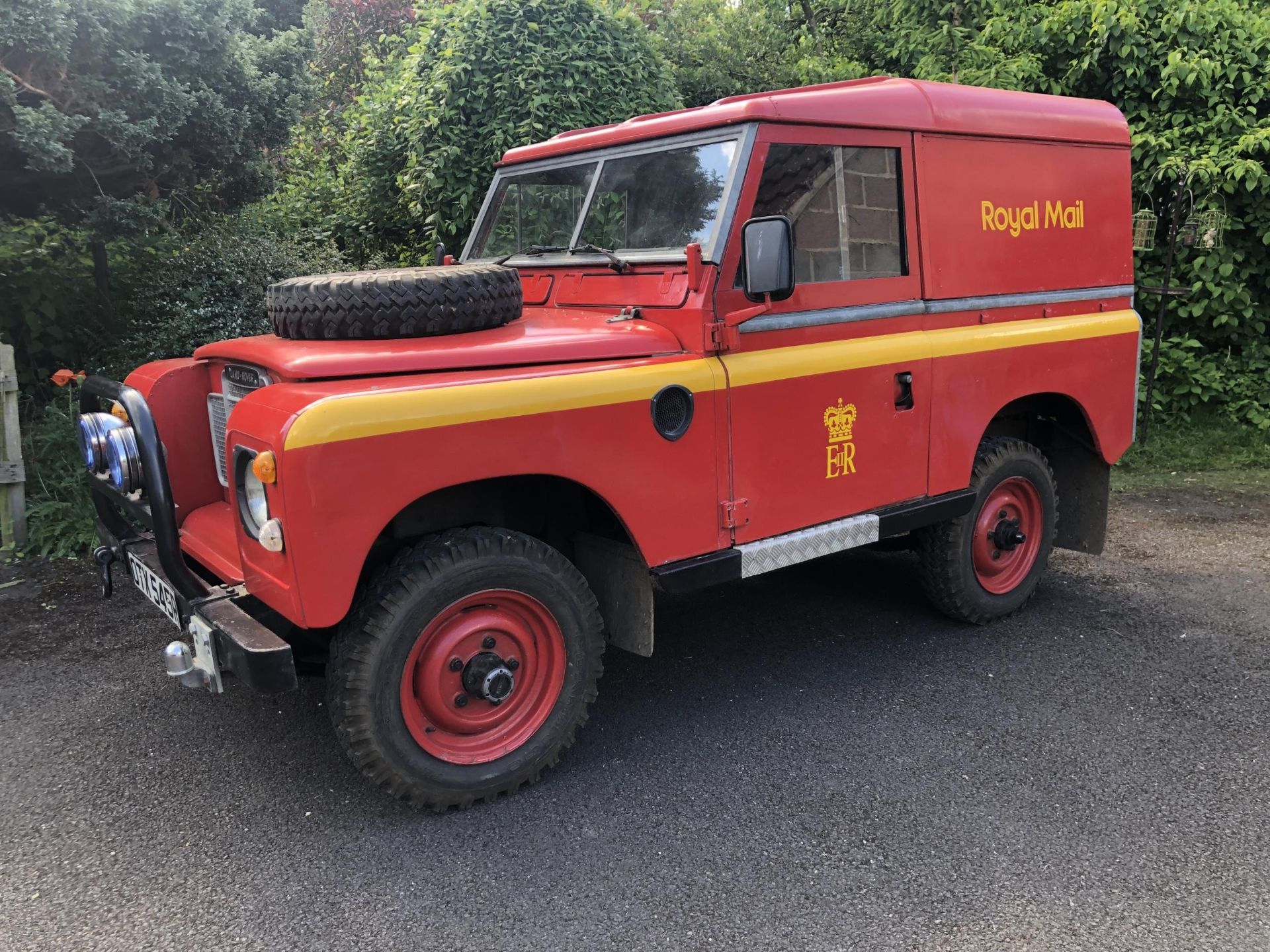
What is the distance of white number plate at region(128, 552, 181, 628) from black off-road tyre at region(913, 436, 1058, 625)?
3275 millimetres

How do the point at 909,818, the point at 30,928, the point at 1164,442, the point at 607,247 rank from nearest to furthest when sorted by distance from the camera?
the point at 30,928
the point at 909,818
the point at 607,247
the point at 1164,442

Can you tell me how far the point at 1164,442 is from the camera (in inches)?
328

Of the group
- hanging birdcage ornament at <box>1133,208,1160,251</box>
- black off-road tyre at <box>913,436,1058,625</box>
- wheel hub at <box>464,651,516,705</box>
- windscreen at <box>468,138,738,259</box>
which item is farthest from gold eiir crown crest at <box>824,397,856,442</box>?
hanging birdcage ornament at <box>1133,208,1160,251</box>

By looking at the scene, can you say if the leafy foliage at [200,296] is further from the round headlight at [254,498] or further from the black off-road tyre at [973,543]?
the black off-road tyre at [973,543]

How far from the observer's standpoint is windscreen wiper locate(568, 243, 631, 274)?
3.89 m

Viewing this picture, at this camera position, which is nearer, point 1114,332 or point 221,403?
point 221,403

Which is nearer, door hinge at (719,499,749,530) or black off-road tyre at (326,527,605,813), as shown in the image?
black off-road tyre at (326,527,605,813)

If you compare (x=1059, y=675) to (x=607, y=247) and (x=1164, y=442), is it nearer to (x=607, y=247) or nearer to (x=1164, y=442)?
(x=607, y=247)

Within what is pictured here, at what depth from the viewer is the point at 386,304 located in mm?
3342

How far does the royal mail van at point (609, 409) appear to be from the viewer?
119 inches

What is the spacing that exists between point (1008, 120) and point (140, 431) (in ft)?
12.5

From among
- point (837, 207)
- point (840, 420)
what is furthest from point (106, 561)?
point (837, 207)

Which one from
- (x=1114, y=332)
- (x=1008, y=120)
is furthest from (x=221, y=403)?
(x=1114, y=332)

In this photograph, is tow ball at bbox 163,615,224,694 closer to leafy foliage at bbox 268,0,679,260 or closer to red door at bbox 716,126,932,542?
red door at bbox 716,126,932,542
